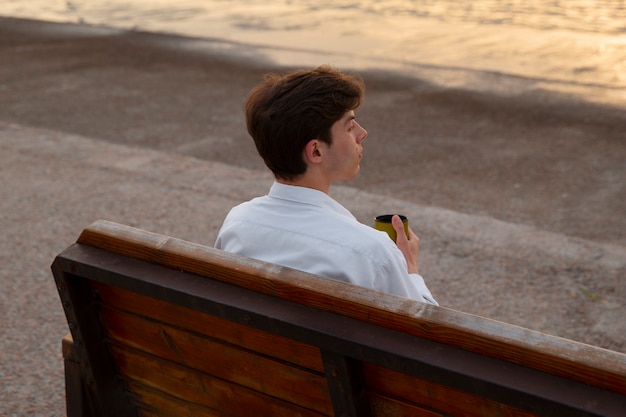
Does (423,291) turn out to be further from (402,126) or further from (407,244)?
(402,126)

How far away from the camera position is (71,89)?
33.1 feet

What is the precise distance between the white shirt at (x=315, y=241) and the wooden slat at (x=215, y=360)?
0.31 m

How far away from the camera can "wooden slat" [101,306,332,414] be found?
83.5 inches

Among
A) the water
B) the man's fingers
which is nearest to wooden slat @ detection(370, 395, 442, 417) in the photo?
the man's fingers

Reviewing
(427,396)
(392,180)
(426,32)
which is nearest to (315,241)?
(427,396)

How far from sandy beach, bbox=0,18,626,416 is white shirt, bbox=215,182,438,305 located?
1.74 metres

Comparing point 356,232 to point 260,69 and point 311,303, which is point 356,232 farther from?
point 260,69

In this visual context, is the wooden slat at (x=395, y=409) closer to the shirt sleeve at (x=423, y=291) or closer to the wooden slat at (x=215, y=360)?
the wooden slat at (x=215, y=360)

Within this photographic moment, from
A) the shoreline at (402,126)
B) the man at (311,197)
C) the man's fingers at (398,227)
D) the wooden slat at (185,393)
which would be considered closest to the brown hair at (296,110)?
Result: the man at (311,197)

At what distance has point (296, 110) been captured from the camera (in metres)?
2.50

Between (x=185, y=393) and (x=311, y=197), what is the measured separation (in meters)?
0.63

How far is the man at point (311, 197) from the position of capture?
92.8 inches

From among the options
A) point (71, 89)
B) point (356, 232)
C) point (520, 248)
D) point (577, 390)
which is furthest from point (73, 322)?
point (71, 89)

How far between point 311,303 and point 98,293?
75 cm
